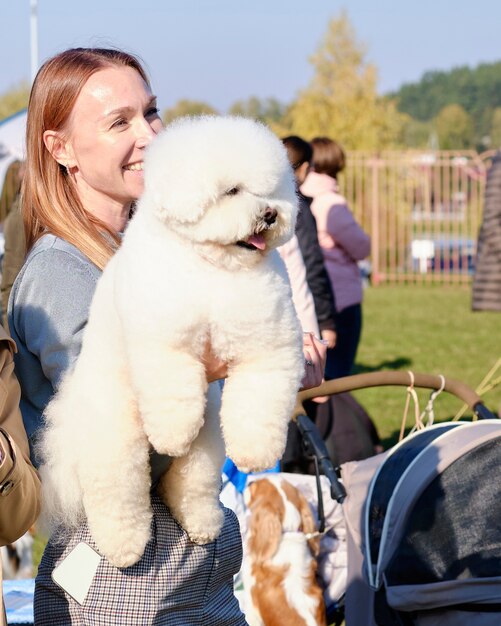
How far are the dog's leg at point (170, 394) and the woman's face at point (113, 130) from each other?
634 millimetres

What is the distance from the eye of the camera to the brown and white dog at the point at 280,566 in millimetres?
3506

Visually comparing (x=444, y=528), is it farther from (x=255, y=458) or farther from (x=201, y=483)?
(x=255, y=458)

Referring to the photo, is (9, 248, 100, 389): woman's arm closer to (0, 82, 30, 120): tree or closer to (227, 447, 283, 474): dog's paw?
(227, 447, 283, 474): dog's paw

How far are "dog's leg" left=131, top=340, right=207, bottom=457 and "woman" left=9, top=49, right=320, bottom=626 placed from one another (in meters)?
0.30

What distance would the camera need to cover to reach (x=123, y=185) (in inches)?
83.2

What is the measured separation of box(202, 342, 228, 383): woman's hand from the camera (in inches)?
63.6

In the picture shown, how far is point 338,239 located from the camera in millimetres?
6992

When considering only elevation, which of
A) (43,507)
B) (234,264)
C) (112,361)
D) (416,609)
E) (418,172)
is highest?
(234,264)

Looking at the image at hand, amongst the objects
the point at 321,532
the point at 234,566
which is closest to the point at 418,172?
the point at 321,532

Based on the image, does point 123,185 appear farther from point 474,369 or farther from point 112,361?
point 474,369

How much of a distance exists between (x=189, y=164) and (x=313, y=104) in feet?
91.3

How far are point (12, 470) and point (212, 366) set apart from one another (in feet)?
1.20

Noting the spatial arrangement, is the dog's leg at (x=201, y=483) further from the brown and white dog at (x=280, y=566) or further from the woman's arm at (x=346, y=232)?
the woman's arm at (x=346, y=232)

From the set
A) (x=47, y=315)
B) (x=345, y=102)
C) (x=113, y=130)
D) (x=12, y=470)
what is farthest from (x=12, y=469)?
(x=345, y=102)
